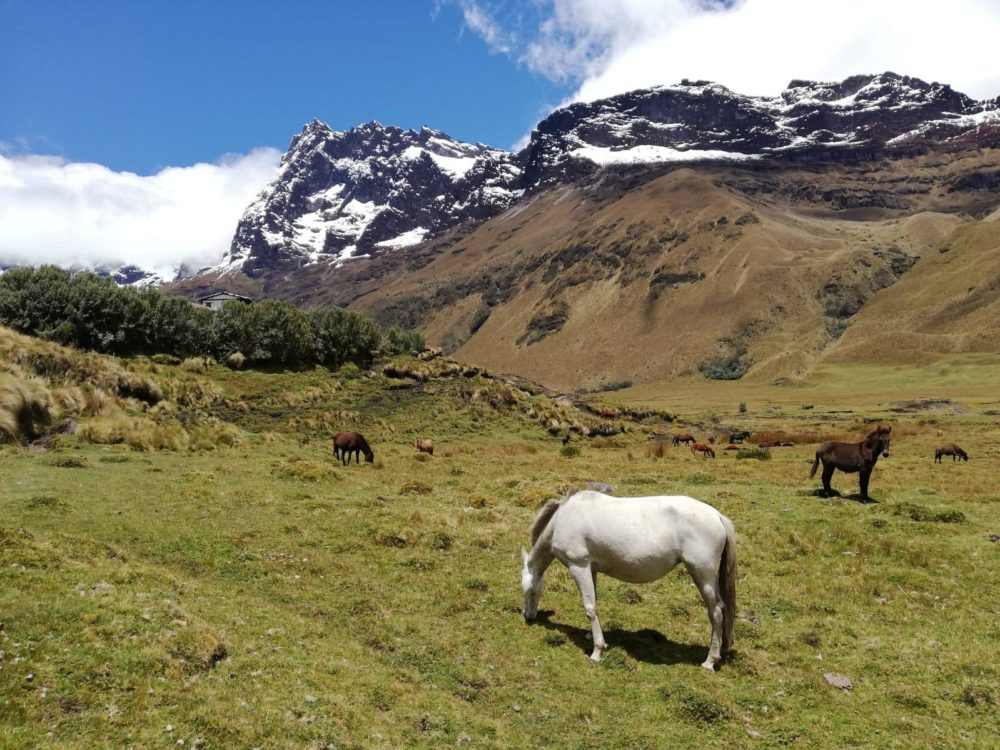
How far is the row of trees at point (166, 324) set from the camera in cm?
4981

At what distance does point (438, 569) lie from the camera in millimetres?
16219

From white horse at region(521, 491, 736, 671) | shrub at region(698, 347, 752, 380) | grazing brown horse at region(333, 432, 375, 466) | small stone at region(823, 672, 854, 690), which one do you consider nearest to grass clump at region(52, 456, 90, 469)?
grazing brown horse at region(333, 432, 375, 466)

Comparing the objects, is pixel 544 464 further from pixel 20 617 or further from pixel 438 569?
pixel 20 617

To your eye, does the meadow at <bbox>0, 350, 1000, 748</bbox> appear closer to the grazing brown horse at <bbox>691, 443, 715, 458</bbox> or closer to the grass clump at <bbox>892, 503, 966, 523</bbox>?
the grass clump at <bbox>892, 503, 966, 523</bbox>

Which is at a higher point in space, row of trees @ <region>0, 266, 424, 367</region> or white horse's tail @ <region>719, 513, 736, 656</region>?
row of trees @ <region>0, 266, 424, 367</region>

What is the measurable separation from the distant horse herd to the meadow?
2.75 feet

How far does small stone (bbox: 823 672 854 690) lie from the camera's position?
10602 millimetres

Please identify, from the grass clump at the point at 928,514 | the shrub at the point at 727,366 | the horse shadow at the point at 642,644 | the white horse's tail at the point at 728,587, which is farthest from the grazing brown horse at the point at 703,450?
the shrub at the point at 727,366

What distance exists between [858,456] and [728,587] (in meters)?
16.4

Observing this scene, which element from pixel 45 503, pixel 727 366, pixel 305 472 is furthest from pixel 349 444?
pixel 727 366

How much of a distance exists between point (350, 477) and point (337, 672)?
19580 mm

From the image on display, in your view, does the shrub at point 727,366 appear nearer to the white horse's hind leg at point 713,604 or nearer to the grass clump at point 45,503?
the white horse's hind leg at point 713,604

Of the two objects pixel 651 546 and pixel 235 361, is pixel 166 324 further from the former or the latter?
pixel 651 546

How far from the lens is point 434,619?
13.1m
